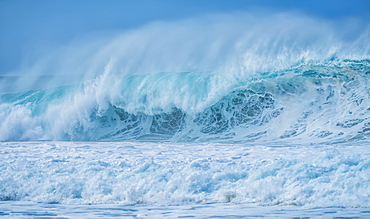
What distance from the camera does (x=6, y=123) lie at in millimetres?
11633

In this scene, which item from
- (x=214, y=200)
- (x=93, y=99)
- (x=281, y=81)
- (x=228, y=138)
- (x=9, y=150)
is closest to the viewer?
(x=214, y=200)

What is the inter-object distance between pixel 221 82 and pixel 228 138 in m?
2.40

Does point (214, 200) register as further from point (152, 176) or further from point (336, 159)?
point (336, 159)

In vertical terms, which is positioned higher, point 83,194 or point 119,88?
point 119,88

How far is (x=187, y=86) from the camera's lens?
1170 cm

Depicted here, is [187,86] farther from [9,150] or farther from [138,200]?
[138,200]

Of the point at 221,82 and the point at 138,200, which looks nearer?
the point at 138,200

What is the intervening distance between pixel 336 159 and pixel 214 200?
1.87 metres

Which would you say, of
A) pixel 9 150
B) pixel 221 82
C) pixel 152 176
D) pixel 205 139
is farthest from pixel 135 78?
pixel 152 176

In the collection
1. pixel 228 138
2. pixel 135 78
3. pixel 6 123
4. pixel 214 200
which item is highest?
pixel 135 78

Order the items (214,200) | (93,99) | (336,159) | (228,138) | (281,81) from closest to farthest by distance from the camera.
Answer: (214,200) < (336,159) < (228,138) < (281,81) < (93,99)

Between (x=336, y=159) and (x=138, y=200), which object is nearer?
(x=138, y=200)

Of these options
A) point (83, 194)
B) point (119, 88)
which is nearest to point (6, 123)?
point (119, 88)

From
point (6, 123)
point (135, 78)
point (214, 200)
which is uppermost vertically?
point (135, 78)
